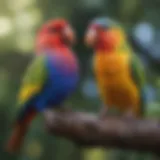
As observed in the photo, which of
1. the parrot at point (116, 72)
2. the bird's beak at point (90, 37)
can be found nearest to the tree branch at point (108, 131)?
the parrot at point (116, 72)

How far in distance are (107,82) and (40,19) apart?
0.25 metres

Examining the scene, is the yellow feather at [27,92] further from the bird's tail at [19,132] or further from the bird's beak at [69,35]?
the bird's beak at [69,35]

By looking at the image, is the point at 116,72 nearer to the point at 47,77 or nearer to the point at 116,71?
the point at 116,71

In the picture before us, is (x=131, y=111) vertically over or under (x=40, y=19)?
under

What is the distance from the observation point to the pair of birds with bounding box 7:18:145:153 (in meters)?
1.21

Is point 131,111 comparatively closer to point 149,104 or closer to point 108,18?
point 149,104

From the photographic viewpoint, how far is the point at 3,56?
50.8 inches

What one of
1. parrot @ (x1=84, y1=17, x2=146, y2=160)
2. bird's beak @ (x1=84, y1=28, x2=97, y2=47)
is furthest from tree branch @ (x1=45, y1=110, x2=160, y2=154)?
bird's beak @ (x1=84, y1=28, x2=97, y2=47)

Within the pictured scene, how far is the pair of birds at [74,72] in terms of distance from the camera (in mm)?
1209

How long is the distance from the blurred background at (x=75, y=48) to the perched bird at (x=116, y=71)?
24 millimetres

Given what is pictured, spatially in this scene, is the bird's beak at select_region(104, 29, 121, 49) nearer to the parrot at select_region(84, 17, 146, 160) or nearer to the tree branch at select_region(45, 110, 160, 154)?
the parrot at select_region(84, 17, 146, 160)

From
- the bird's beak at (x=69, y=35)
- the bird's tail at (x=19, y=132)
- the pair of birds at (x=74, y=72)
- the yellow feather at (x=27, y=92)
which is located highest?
the bird's beak at (x=69, y=35)

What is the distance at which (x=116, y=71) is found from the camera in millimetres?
1204

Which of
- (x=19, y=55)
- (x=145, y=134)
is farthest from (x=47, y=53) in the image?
(x=145, y=134)
